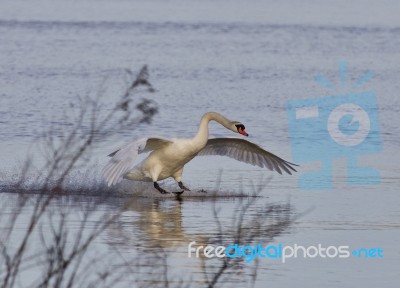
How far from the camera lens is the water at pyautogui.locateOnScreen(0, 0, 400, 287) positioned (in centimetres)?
1052

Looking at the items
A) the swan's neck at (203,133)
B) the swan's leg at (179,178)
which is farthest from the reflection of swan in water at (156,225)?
the swan's neck at (203,133)

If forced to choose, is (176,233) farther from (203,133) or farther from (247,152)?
(247,152)

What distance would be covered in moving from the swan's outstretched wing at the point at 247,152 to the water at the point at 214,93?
242 millimetres

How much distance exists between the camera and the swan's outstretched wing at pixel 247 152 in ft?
46.8

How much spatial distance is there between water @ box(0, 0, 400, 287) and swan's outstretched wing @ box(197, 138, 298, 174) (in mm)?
242

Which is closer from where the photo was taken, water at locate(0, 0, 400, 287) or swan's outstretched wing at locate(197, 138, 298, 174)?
water at locate(0, 0, 400, 287)

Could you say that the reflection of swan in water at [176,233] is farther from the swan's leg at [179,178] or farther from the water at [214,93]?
the swan's leg at [179,178]

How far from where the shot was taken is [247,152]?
14.5 metres

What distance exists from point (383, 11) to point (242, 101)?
38.5 metres

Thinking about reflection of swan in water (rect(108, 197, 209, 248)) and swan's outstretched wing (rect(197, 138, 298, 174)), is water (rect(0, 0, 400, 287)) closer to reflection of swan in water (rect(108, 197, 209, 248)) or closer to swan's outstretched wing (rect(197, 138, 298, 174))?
reflection of swan in water (rect(108, 197, 209, 248))

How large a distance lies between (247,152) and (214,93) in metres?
11.2

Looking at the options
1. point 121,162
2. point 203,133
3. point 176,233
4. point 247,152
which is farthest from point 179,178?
point 176,233

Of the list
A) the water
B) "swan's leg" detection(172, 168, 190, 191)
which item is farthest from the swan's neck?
the water

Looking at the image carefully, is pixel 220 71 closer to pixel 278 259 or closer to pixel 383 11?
pixel 278 259
